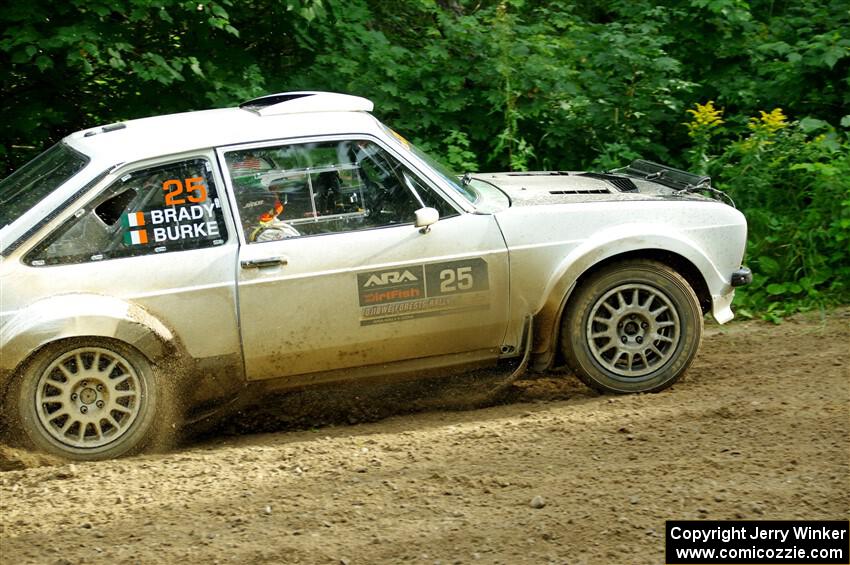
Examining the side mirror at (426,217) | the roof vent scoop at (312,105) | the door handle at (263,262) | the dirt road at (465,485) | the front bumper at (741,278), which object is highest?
the roof vent scoop at (312,105)

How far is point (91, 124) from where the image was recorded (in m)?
8.66

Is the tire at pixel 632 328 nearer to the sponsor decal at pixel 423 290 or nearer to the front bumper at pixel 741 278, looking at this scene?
the front bumper at pixel 741 278

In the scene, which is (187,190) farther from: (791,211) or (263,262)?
(791,211)

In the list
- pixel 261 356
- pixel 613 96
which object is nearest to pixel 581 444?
pixel 261 356

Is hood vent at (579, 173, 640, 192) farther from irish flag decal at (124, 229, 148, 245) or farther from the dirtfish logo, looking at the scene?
irish flag decal at (124, 229, 148, 245)

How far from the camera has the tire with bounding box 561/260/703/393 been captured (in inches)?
230

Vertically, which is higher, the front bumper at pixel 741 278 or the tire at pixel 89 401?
the front bumper at pixel 741 278

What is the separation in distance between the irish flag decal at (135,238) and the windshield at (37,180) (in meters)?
0.44

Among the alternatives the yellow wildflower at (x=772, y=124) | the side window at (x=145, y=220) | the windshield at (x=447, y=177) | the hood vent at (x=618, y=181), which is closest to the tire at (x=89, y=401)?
the side window at (x=145, y=220)

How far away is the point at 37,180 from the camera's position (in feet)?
18.3

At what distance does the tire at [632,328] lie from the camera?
19.2ft

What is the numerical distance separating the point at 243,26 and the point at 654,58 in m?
3.67

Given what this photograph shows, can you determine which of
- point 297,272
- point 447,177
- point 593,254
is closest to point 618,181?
point 593,254

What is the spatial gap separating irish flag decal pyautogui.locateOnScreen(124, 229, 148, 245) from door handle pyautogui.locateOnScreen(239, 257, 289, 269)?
0.51m
